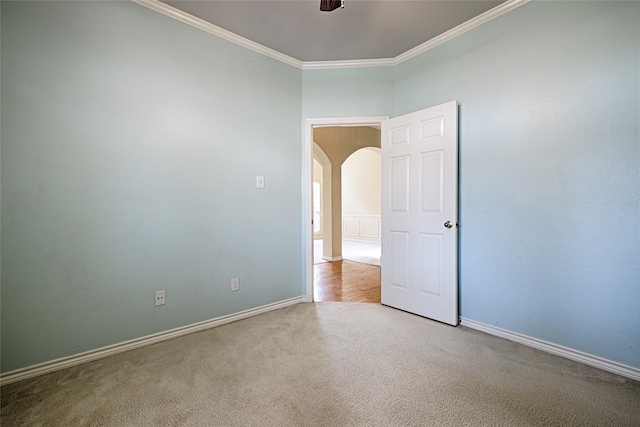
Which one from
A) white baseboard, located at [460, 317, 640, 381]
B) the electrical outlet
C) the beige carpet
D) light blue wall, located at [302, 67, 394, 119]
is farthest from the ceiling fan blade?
white baseboard, located at [460, 317, 640, 381]

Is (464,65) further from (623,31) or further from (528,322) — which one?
(528,322)

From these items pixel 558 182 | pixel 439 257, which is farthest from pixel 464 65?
pixel 439 257

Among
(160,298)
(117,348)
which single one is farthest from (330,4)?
(117,348)

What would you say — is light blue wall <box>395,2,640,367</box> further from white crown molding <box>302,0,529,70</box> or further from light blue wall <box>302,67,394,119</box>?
light blue wall <box>302,67,394,119</box>

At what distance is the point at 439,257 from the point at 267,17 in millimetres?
2572

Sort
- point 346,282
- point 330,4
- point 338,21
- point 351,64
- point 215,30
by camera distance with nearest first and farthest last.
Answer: point 330,4
point 338,21
point 215,30
point 351,64
point 346,282

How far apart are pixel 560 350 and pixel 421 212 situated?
1433mm

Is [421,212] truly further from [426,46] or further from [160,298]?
[160,298]

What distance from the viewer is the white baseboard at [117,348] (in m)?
1.80

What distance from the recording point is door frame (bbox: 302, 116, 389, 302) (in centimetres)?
318

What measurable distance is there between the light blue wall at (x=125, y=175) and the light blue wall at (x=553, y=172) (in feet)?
6.26

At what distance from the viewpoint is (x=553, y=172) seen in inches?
82.7

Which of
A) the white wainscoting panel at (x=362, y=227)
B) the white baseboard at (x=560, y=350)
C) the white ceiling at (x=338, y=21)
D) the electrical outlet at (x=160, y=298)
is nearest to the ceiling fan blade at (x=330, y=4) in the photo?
the white ceiling at (x=338, y=21)

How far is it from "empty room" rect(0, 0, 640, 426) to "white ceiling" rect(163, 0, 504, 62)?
22 mm
